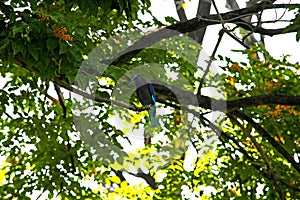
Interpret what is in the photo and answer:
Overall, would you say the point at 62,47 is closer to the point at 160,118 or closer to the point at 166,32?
the point at 166,32

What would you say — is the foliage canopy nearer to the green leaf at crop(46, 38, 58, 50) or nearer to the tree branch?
the tree branch

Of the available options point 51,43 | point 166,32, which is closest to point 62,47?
point 51,43

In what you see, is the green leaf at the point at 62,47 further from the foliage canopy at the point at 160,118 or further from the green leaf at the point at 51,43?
the foliage canopy at the point at 160,118

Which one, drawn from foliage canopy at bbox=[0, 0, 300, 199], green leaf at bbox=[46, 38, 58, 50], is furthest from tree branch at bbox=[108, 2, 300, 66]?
green leaf at bbox=[46, 38, 58, 50]

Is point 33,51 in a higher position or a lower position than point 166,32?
lower

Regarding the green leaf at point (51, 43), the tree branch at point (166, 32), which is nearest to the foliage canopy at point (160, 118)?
the tree branch at point (166, 32)

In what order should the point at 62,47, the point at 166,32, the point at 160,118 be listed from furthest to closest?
the point at 160,118, the point at 166,32, the point at 62,47

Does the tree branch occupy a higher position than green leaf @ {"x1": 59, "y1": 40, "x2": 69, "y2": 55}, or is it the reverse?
the tree branch

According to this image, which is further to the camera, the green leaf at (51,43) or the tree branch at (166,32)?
the tree branch at (166,32)

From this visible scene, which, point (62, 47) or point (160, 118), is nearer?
point (62, 47)

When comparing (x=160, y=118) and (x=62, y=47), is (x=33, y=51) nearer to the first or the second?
(x=62, y=47)

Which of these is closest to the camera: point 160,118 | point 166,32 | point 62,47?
point 62,47

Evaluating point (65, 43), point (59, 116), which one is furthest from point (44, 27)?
point (59, 116)

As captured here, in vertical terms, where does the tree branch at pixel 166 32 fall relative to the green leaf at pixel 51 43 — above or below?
above
